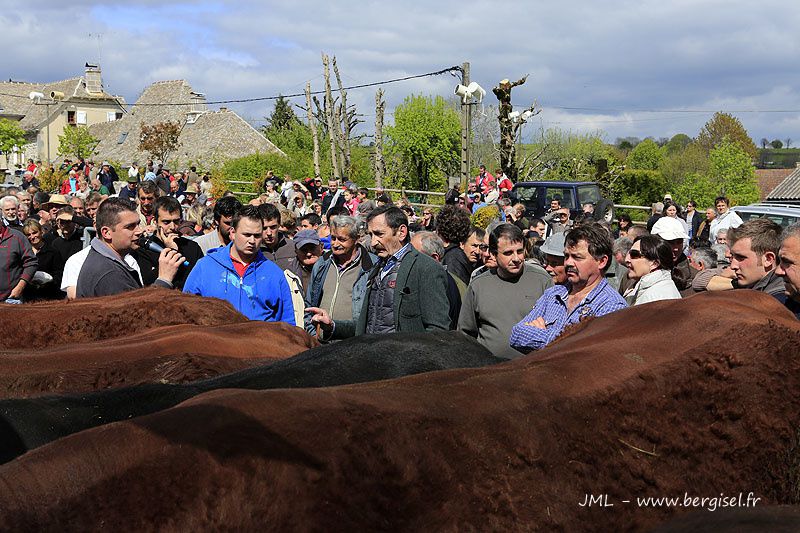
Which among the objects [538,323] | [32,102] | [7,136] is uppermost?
[32,102]

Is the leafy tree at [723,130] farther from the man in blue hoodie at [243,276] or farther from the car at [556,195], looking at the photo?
the man in blue hoodie at [243,276]

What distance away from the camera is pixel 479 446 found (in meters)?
2.04

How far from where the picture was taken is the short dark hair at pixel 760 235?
197 inches

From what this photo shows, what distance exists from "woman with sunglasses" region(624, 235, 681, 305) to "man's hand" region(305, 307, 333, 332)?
6.62 feet

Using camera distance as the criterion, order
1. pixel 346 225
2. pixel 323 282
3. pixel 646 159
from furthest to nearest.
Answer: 1. pixel 646 159
2. pixel 323 282
3. pixel 346 225

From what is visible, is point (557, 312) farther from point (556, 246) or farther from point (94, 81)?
point (94, 81)

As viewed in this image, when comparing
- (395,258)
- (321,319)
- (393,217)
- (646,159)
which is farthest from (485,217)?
(646,159)

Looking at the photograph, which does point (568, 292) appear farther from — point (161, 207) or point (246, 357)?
point (161, 207)

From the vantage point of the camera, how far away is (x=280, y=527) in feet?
5.89

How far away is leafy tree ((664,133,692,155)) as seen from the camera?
84762mm

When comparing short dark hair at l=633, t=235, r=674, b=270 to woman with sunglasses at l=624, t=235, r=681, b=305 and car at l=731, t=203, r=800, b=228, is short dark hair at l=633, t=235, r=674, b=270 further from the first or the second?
car at l=731, t=203, r=800, b=228

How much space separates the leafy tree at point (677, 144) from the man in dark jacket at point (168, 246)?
77.6 meters

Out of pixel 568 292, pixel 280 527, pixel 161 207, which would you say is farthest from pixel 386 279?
pixel 280 527

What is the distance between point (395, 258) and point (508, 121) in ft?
69.7
